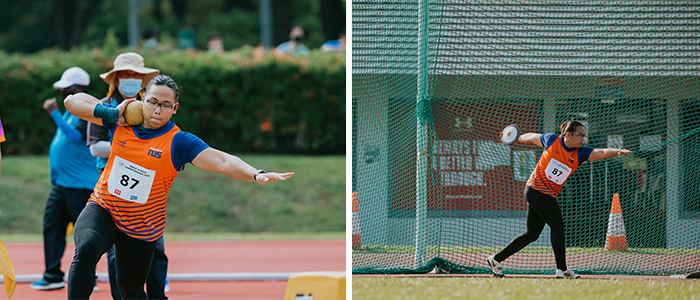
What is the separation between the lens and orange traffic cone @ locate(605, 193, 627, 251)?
26.4 feet

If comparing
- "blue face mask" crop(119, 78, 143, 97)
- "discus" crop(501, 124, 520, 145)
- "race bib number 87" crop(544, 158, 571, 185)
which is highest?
"blue face mask" crop(119, 78, 143, 97)

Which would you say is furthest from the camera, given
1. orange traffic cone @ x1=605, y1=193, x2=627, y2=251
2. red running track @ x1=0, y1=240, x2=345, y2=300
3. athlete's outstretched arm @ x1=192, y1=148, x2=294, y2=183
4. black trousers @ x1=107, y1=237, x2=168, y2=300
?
orange traffic cone @ x1=605, y1=193, x2=627, y2=251

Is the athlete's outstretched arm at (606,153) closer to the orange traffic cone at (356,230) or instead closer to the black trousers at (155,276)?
the orange traffic cone at (356,230)

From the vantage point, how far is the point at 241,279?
7180 millimetres

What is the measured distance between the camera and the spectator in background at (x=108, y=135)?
500 cm

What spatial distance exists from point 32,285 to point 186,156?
3301mm

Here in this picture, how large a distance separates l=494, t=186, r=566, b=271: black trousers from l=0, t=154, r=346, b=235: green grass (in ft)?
21.6

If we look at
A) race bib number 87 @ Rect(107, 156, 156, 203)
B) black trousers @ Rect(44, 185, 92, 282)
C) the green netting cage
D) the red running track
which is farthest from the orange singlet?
black trousers @ Rect(44, 185, 92, 282)

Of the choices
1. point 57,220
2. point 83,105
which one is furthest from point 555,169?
point 57,220

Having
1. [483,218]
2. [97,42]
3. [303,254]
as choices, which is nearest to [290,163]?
[303,254]

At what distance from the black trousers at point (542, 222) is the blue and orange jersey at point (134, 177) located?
379cm

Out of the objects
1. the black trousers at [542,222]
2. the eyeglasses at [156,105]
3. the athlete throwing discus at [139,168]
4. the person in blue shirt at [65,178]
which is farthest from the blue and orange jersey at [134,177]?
the black trousers at [542,222]

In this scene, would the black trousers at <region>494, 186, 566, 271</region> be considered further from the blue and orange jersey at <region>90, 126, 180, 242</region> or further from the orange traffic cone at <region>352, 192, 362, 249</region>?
the blue and orange jersey at <region>90, 126, 180, 242</region>

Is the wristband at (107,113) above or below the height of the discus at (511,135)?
above
